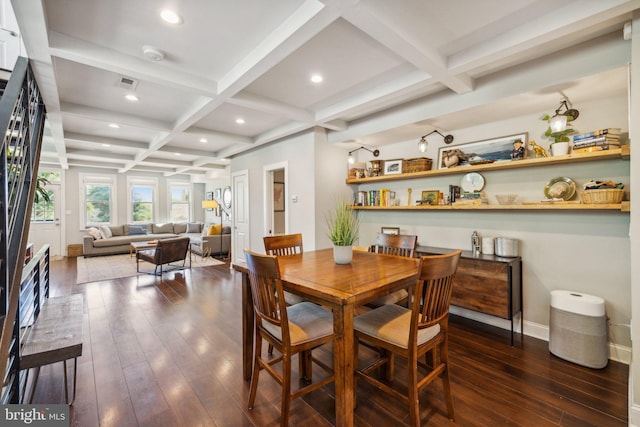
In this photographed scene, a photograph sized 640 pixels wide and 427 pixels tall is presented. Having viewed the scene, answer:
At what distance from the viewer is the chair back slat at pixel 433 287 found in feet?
4.85

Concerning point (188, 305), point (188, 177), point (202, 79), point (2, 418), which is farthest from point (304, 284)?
point (188, 177)

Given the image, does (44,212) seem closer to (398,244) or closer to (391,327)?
(398,244)

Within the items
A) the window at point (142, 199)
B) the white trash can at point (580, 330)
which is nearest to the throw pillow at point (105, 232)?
the window at point (142, 199)

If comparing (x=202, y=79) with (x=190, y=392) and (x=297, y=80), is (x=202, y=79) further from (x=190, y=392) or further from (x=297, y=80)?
(x=190, y=392)

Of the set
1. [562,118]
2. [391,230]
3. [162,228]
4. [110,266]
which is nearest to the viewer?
[562,118]

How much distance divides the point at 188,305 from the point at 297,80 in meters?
3.17

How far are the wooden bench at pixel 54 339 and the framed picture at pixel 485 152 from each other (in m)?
3.81

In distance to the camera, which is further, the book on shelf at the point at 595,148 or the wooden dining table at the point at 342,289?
the book on shelf at the point at 595,148

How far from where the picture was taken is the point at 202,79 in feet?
9.31

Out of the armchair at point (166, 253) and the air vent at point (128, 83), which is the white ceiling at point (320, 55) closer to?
the air vent at point (128, 83)

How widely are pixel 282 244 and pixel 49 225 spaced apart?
343 inches

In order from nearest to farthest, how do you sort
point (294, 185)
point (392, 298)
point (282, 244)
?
point (392, 298)
point (282, 244)
point (294, 185)

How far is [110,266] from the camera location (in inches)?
251

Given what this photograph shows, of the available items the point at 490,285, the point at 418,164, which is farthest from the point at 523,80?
the point at 490,285
